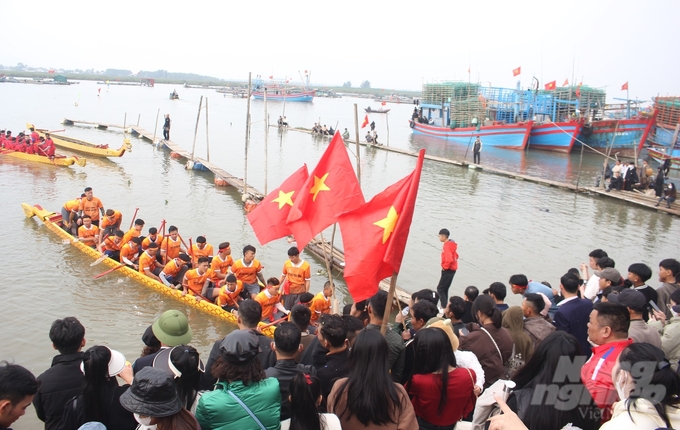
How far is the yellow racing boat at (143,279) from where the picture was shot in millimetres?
8898

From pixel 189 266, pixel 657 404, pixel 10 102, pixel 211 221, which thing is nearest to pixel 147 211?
pixel 211 221

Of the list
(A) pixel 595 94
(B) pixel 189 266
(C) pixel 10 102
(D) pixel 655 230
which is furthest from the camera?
(C) pixel 10 102

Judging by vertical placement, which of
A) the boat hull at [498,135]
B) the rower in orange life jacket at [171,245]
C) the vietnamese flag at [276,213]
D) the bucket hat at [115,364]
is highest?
the boat hull at [498,135]

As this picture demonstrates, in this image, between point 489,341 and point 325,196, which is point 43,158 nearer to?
point 325,196

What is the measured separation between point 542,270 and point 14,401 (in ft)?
39.2

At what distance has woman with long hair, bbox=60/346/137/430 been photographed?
3.53 metres

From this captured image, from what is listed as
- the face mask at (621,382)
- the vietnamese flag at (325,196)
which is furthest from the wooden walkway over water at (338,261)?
the face mask at (621,382)

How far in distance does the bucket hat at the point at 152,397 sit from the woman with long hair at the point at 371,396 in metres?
1.09

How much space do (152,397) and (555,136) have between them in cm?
3836

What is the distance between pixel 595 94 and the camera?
40781 millimetres

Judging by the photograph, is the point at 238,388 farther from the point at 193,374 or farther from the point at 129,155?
the point at 129,155

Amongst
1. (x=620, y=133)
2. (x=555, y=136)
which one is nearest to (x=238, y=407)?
(x=555, y=136)

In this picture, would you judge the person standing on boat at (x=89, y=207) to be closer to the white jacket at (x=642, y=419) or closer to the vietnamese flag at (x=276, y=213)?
the vietnamese flag at (x=276, y=213)

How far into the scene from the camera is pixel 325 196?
22.4 feet
